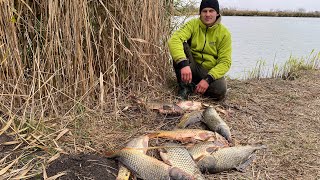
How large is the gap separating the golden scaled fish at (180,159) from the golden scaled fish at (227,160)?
139mm

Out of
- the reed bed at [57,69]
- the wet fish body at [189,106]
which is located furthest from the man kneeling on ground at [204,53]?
the reed bed at [57,69]

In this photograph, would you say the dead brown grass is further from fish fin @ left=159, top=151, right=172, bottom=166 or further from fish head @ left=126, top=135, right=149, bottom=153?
fish fin @ left=159, top=151, right=172, bottom=166

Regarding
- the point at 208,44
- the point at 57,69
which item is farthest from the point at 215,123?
the point at 57,69

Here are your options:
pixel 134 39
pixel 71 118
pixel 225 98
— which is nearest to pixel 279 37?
pixel 225 98

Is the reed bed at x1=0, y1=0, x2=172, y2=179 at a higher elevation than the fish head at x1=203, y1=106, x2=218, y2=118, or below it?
higher

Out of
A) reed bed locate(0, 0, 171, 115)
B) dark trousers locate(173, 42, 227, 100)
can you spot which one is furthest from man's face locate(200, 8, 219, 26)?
reed bed locate(0, 0, 171, 115)

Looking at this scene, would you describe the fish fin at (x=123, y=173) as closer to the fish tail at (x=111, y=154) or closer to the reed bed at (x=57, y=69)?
the fish tail at (x=111, y=154)

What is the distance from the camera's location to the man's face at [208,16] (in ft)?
13.6

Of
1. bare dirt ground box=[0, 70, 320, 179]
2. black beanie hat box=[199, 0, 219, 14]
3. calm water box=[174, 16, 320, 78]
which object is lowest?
calm water box=[174, 16, 320, 78]

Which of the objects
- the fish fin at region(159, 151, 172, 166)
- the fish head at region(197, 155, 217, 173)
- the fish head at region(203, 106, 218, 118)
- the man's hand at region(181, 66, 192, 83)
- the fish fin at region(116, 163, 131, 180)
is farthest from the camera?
the man's hand at region(181, 66, 192, 83)

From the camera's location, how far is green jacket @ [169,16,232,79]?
417cm

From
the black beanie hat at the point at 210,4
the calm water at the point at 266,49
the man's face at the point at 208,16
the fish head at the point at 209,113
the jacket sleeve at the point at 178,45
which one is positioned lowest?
the calm water at the point at 266,49

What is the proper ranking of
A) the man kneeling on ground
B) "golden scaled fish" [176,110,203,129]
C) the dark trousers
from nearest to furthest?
1. "golden scaled fish" [176,110,203,129]
2. the man kneeling on ground
3. the dark trousers

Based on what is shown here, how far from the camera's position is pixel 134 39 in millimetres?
3615
